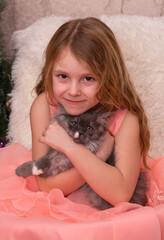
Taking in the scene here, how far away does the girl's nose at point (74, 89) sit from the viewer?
1092 mm

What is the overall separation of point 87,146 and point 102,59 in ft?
1.17

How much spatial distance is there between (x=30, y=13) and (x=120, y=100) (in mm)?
1141

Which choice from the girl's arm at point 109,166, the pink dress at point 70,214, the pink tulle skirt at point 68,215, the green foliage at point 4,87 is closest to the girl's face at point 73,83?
the girl's arm at point 109,166

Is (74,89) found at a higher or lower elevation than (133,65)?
higher

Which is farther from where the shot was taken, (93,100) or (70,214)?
(93,100)

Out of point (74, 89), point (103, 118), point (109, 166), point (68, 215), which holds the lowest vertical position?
point (68, 215)

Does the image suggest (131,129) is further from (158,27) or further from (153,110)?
(158,27)

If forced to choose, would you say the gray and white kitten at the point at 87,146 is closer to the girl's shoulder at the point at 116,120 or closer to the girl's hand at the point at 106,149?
the girl's hand at the point at 106,149

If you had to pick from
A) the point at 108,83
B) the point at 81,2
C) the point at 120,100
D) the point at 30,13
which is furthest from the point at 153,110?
the point at 30,13

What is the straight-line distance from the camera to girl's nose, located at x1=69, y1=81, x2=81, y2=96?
1.09 m

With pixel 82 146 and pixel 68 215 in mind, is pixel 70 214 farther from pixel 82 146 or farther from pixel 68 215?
pixel 82 146

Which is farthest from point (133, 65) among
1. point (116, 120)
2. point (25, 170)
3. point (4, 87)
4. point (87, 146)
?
point (4, 87)

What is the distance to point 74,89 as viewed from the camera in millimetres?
1091

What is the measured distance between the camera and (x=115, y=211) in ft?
3.47
